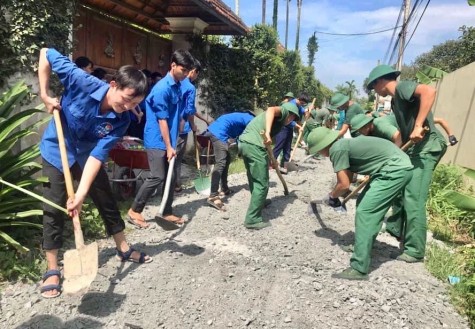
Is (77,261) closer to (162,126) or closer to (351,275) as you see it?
(162,126)

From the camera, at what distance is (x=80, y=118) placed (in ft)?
8.71

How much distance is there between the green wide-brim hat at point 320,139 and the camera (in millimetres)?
3370

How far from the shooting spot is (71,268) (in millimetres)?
2482

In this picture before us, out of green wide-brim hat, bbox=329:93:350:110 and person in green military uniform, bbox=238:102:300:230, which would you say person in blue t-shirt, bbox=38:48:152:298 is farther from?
green wide-brim hat, bbox=329:93:350:110

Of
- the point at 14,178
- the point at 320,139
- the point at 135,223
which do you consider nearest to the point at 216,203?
the point at 135,223

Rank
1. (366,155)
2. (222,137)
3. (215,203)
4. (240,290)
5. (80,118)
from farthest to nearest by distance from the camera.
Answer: (222,137) < (215,203) < (366,155) < (240,290) < (80,118)

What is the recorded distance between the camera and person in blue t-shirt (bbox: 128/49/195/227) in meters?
4.04

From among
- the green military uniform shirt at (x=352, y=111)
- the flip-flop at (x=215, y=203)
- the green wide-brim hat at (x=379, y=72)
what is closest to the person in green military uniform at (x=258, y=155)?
the flip-flop at (x=215, y=203)

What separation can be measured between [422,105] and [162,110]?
249cm

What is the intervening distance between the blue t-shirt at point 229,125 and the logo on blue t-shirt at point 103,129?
2.70 metres

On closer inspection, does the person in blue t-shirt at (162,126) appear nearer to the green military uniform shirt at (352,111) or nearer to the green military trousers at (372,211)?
the green military trousers at (372,211)

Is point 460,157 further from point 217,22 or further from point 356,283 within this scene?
point 217,22

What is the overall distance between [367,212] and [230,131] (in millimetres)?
2586

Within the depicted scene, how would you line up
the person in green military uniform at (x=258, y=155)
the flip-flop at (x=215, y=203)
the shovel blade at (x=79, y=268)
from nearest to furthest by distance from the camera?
the shovel blade at (x=79, y=268)
the person in green military uniform at (x=258, y=155)
the flip-flop at (x=215, y=203)
